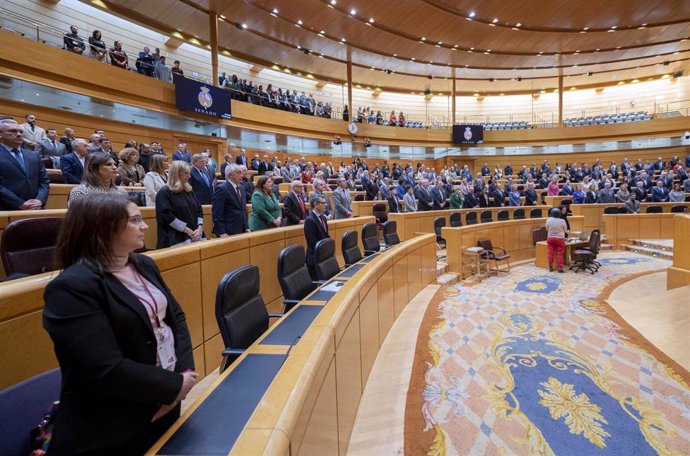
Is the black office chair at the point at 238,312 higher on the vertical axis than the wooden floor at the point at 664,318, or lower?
higher

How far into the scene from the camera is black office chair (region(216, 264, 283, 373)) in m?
1.64

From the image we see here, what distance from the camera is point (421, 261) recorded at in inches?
211

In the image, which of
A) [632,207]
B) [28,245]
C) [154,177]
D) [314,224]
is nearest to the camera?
[28,245]

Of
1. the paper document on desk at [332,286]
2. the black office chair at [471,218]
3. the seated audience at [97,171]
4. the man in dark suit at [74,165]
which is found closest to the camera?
the seated audience at [97,171]

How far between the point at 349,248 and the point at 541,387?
2.06 meters

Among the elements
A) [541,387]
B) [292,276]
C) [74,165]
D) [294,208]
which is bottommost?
[541,387]

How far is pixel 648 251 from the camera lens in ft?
27.1

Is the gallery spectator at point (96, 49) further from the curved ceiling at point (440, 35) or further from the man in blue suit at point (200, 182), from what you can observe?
the man in blue suit at point (200, 182)

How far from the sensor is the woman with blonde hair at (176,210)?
8.77ft

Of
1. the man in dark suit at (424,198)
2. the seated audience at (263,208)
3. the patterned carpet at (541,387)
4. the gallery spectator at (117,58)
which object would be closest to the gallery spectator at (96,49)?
the gallery spectator at (117,58)

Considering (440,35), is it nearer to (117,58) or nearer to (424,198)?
(424,198)

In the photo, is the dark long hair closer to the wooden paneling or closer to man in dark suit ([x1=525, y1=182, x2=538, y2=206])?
the wooden paneling

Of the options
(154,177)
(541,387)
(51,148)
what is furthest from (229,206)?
(51,148)

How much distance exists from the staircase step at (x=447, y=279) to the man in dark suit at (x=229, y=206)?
368 centimetres
